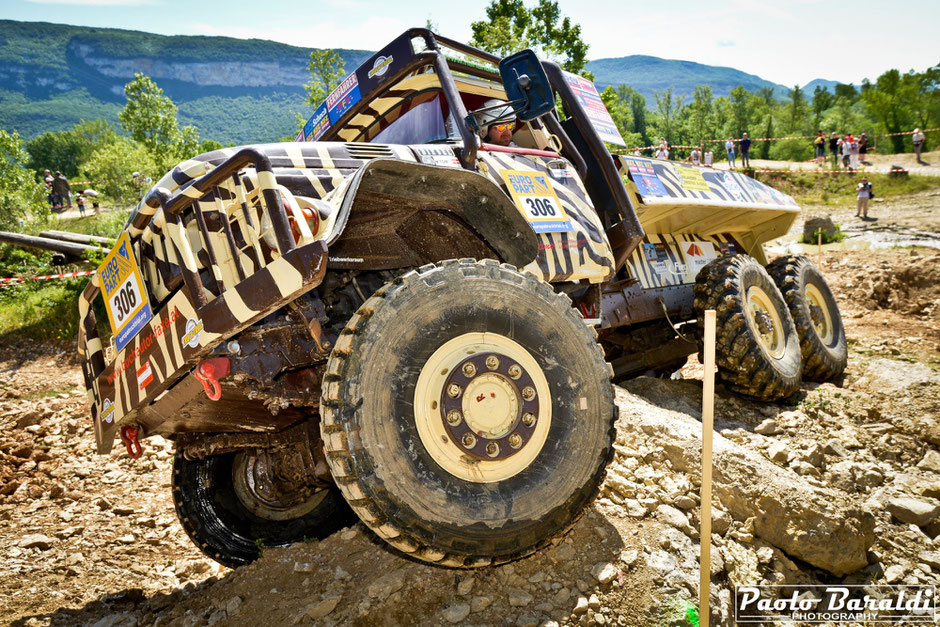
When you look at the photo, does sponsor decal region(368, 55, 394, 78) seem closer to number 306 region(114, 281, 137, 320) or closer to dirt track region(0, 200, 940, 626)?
number 306 region(114, 281, 137, 320)

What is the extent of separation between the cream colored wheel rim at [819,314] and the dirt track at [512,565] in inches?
21.1

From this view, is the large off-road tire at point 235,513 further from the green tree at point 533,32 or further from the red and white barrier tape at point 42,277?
the green tree at point 533,32

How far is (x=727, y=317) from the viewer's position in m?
4.64

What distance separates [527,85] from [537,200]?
0.63 metres

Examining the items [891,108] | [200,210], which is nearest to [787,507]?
[200,210]

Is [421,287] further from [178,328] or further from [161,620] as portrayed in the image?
[161,620]

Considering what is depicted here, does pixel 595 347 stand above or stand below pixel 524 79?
below

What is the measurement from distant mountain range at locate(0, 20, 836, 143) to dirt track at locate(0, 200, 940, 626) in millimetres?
134254

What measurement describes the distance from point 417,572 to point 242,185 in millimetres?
1744

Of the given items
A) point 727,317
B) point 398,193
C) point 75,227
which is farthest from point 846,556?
point 75,227

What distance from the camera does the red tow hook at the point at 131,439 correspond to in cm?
288

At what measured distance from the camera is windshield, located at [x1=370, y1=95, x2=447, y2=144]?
3.61 meters

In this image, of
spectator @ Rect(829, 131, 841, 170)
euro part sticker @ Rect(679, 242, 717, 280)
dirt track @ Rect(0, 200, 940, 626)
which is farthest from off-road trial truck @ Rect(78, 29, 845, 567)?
spectator @ Rect(829, 131, 841, 170)

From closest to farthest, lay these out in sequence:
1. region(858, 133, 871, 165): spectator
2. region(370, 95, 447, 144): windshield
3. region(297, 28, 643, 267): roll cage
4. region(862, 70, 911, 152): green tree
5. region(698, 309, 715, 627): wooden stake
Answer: region(698, 309, 715, 627): wooden stake, region(297, 28, 643, 267): roll cage, region(370, 95, 447, 144): windshield, region(858, 133, 871, 165): spectator, region(862, 70, 911, 152): green tree
